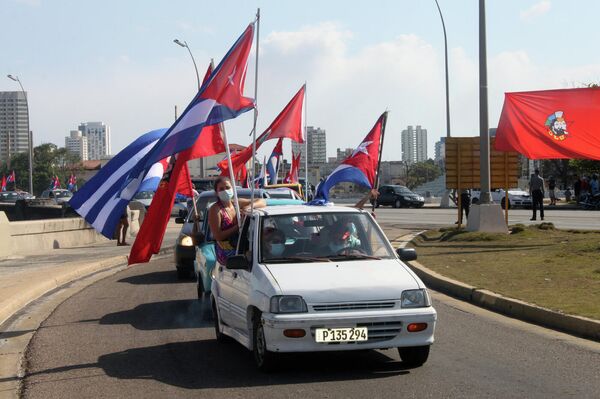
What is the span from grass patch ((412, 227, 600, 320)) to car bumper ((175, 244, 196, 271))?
171 inches

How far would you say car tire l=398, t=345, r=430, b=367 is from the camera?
804cm

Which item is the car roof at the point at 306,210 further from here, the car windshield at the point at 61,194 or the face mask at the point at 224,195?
the car windshield at the point at 61,194

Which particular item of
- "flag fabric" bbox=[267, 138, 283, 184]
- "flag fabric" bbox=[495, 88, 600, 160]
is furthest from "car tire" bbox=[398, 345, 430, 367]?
"flag fabric" bbox=[267, 138, 283, 184]

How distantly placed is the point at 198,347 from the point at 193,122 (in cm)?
281

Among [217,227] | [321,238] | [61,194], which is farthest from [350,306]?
[61,194]

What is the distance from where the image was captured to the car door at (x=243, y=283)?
27.9 feet

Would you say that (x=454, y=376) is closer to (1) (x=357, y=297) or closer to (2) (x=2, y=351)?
(1) (x=357, y=297)

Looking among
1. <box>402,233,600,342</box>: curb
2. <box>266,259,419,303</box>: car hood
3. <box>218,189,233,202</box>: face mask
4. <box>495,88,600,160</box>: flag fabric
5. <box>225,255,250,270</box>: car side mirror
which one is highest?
<box>495,88,600,160</box>: flag fabric

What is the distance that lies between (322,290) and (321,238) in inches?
46.8

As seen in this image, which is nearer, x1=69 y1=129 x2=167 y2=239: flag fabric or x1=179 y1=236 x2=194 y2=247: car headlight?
x1=69 y1=129 x2=167 y2=239: flag fabric

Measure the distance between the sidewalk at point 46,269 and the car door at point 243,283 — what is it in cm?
449

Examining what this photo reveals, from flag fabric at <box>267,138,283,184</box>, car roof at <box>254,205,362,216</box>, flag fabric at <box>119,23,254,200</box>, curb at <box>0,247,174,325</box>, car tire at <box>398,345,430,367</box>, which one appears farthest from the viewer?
flag fabric at <box>267,138,283,184</box>

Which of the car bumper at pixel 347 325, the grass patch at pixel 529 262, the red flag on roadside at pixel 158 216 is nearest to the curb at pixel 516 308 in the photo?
the grass patch at pixel 529 262

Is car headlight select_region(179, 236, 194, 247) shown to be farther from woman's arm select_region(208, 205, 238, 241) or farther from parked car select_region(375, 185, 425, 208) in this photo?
parked car select_region(375, 185, 425, 208)
